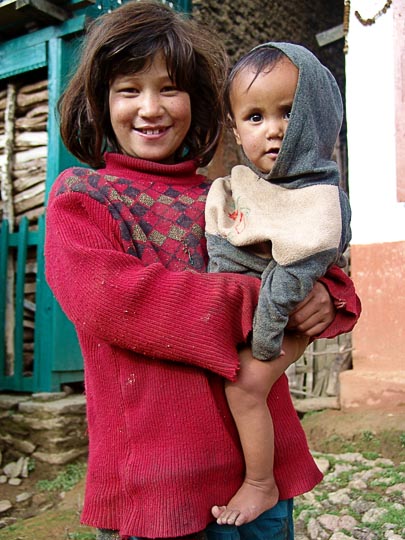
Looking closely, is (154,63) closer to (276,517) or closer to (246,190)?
(246,190)

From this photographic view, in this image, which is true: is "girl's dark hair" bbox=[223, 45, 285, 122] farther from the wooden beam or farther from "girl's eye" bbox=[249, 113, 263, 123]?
the wooden beam

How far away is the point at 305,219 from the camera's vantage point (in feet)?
4.50

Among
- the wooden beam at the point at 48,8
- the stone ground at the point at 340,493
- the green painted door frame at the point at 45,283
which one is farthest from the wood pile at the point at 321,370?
the wooden beam at the point at 48,8

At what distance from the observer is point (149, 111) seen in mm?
1550

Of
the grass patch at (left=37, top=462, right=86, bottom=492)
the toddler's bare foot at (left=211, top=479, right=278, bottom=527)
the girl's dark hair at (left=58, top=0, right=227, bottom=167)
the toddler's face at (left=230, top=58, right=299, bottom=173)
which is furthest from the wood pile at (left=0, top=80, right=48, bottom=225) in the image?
the toddler's bare foot at (left=211, top=479, right=278, bottom=527)

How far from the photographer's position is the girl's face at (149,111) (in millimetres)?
1571

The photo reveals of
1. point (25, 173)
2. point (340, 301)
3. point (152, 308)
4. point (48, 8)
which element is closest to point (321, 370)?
point (25, 173)

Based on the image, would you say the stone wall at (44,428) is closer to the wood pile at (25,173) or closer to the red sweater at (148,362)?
the wood pile at (25,173)

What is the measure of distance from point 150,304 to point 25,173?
377 cm

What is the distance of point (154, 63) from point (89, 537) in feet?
8.71

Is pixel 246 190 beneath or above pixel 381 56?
beneath

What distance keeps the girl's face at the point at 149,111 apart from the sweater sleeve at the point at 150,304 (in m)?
0.37

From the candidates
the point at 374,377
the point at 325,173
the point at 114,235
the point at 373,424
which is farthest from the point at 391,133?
the point at 114,235

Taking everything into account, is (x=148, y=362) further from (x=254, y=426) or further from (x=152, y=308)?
(x=254, y=426)
